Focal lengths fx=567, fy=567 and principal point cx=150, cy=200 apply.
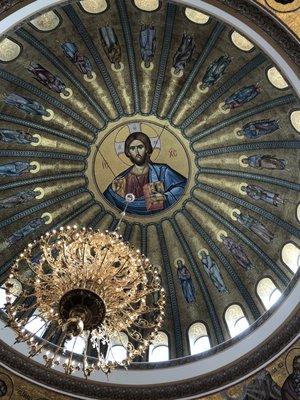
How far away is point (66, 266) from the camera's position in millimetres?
11898

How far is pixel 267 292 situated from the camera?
1546 centimetres

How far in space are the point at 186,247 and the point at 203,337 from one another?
273cm

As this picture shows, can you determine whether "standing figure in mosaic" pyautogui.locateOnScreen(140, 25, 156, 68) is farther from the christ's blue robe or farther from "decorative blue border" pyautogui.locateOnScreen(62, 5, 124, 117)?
the christ's blue robe

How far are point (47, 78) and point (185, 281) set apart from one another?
283 inches

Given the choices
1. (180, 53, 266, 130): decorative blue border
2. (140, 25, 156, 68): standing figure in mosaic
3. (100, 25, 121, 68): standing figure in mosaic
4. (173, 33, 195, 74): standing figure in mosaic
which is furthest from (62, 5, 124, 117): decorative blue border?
(180, 53, 266, 130): decorative blue border

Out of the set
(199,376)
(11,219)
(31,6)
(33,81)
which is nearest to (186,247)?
(199,376)

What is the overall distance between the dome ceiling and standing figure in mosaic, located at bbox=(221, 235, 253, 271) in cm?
4

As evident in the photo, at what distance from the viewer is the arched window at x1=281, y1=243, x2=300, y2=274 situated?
14743 mm

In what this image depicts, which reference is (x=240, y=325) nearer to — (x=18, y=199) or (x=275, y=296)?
(x=275, y=296)

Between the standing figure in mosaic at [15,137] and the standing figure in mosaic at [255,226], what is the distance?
6.32 meters

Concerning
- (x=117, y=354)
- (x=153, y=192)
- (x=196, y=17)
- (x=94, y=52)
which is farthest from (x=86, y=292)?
(x=196, y=17)

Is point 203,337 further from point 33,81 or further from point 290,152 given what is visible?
point 33,81

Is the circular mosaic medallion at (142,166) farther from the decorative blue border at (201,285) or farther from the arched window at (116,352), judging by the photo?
the arched window at (116,352)

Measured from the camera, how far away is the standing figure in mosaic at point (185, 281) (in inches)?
671
